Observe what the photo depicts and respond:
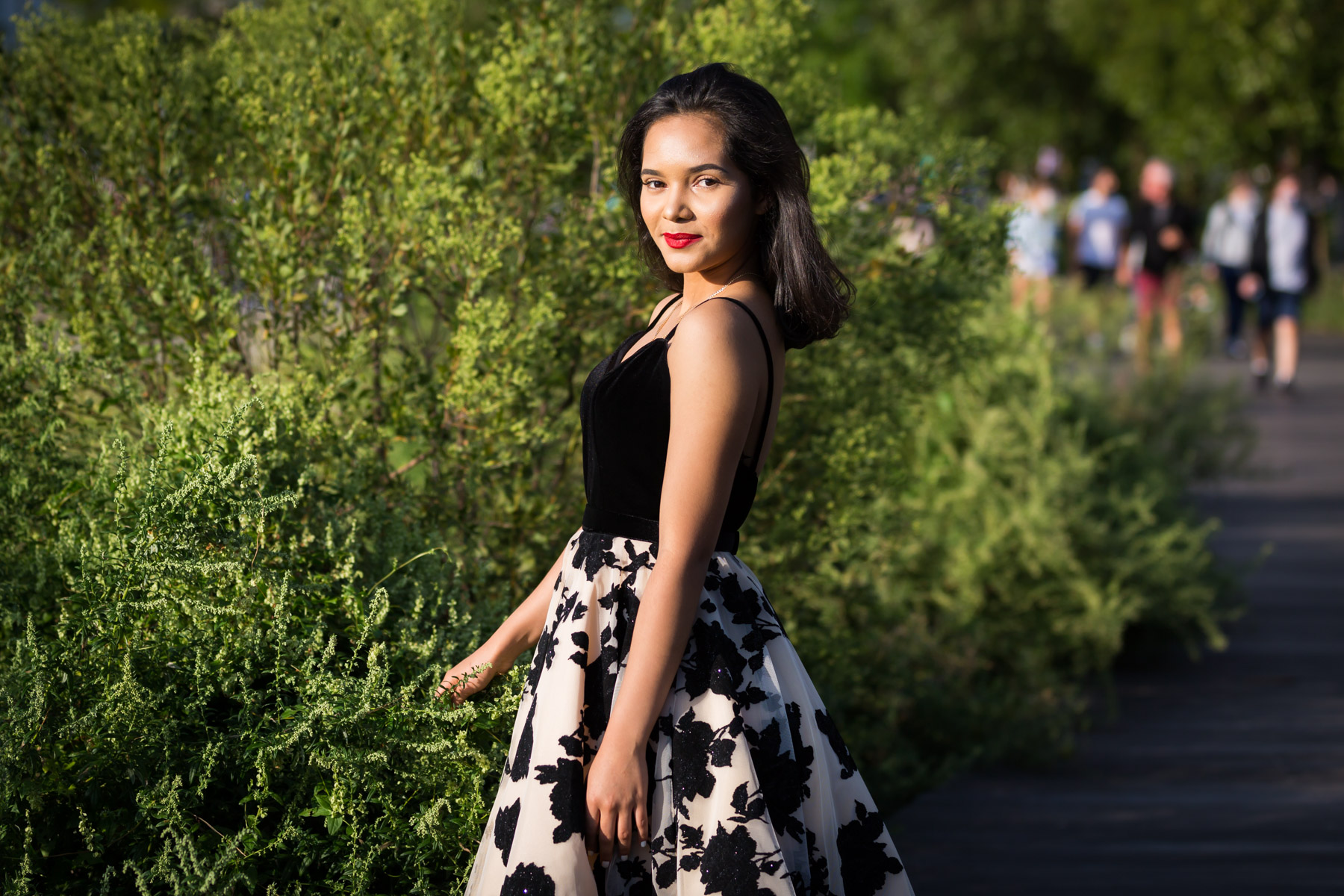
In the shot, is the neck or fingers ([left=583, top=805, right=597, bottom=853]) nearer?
fingers ([left=583, top=805, right=597, bottom=853])

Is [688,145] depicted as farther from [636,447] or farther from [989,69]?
[989,69]

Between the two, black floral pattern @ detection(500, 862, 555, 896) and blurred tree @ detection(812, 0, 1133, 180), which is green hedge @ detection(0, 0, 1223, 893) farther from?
blurred tree @ detection(812, 0, 1133, 180)

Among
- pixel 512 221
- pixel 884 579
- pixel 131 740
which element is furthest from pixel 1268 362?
pixel 131 740

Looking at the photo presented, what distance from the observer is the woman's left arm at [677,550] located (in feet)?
6.12

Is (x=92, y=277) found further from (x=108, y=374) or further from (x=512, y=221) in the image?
(x=512, y=221)

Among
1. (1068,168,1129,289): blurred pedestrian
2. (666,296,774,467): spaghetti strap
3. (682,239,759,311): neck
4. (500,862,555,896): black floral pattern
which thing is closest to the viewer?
(500,862,555,896): black floral pattern

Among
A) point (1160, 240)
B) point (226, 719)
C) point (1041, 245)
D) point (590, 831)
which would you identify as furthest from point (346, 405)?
point (1160, 240)

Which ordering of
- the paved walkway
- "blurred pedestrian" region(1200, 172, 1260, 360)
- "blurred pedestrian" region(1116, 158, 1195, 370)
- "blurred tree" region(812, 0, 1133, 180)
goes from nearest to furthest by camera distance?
1. the paved walkway
2. "blurred pedestrian" region(1116, 158, 1195, 370)
3. "blurred pedestrian" region(1200, 172, 1260, 360)
4. "blurred tree" region(812, 0, 1133, 180)

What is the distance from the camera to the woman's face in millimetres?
2049

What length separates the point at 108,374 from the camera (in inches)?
117

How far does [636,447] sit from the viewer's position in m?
2.02

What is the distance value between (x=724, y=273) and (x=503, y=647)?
A: 0.71m

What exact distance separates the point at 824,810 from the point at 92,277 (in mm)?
2276

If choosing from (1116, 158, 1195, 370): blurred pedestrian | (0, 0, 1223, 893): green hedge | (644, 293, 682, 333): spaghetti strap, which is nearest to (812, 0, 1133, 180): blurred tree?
(1116, 158, 1195, 370): blurred pedestrian
